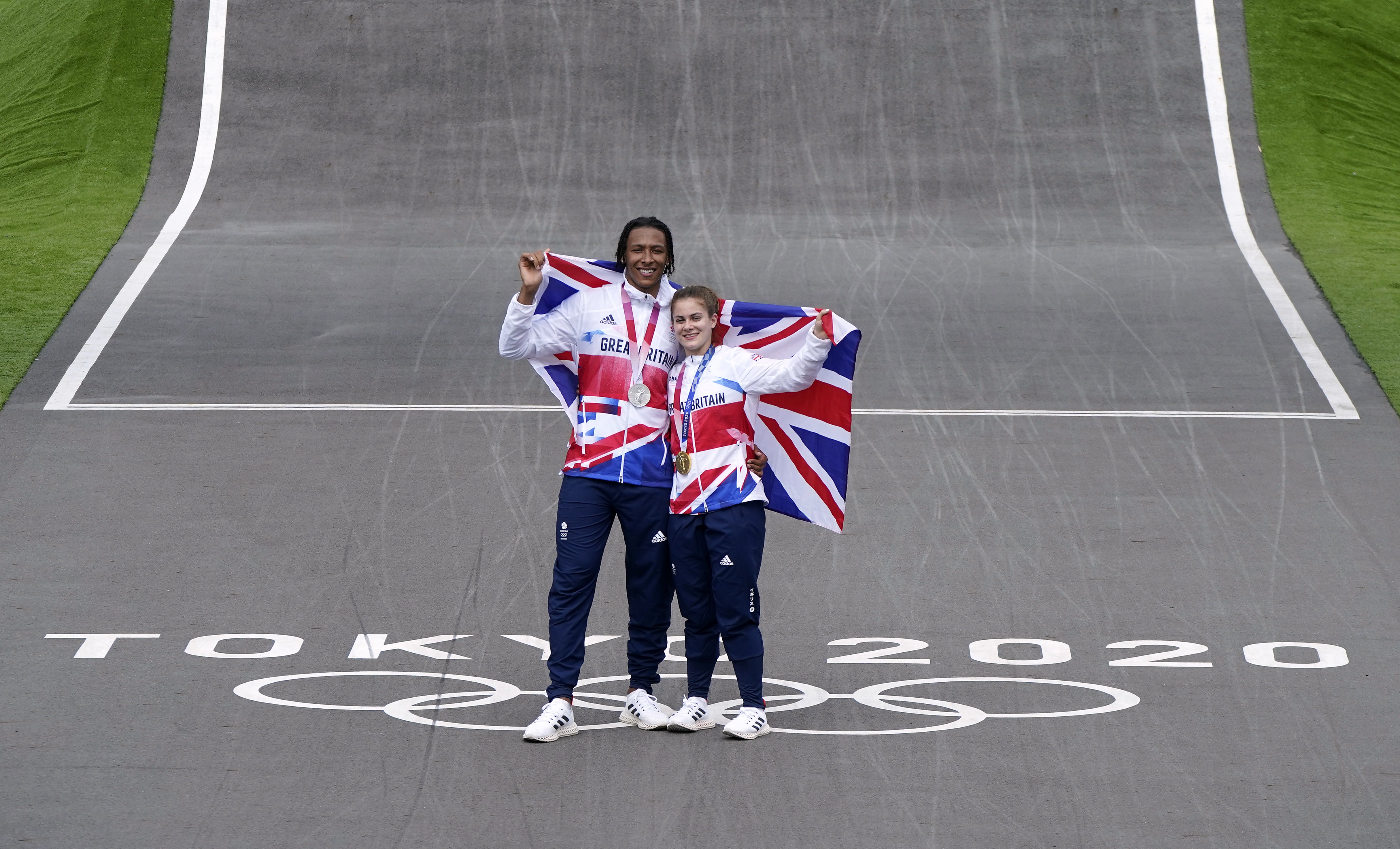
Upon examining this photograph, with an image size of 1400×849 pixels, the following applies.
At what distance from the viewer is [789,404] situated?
688 centimetres

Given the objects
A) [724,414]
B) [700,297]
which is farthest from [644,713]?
[700,297]

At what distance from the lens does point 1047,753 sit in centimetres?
622

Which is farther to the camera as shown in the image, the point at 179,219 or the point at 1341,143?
the point at 1341,143

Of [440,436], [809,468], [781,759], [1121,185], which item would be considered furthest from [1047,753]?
[1121,185]

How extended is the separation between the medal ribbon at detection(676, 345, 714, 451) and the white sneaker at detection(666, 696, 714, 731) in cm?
108

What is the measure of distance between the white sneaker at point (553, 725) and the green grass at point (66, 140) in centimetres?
777

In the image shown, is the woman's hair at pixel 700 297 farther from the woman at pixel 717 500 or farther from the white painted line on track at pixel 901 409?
the white painted line on track at pixel 901 409

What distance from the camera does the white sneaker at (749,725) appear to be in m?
6.34

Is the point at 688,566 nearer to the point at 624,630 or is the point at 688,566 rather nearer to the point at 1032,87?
the point at 624,630

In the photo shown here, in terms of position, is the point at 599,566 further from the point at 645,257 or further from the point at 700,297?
the point at 645,257

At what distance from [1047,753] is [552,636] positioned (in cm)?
210

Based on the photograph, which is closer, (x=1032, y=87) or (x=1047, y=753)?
(x=1047, y=753)

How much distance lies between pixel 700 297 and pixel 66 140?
567 inches

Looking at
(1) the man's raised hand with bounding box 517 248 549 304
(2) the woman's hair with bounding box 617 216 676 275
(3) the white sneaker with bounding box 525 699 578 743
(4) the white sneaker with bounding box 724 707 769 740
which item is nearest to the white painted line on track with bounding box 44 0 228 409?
(1) the man's raised hand with bounding box 517 248 549 304
